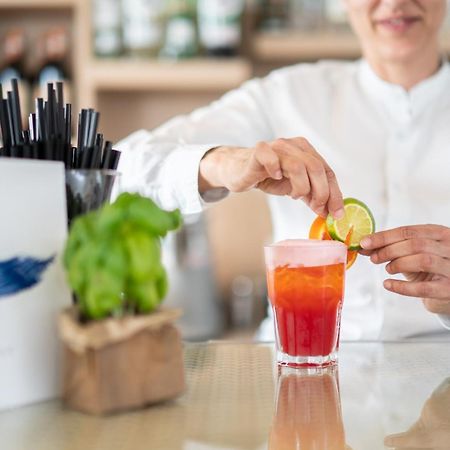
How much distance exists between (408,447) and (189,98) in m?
2.37

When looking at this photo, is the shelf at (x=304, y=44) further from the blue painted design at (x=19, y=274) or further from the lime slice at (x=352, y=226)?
the blue painted design at (x=19, y=274)

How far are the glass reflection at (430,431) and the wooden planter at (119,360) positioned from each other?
0.19m

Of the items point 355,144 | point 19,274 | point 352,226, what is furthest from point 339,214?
point 355,144

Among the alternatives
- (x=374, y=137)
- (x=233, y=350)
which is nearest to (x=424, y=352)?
(x=233, y=350)

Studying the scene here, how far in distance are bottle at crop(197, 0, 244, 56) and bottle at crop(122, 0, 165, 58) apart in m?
0.14

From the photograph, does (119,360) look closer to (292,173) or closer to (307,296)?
(307,296)

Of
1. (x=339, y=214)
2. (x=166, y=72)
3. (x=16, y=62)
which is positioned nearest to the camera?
(x=339, y=214)

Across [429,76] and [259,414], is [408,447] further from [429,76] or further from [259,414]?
[429,76]

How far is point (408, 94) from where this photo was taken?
1.69m

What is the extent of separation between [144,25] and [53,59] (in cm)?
35

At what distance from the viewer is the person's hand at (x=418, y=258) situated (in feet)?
3.37

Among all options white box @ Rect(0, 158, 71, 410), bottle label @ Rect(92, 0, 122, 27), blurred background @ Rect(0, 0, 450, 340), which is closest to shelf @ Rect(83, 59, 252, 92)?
blurred background @ Rect(0, 0, 450, 340)

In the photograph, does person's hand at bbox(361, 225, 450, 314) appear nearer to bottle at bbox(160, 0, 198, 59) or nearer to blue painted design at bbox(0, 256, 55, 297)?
blue painted design at bbox(0, 256, 55, 297)

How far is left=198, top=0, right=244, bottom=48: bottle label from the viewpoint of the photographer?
8.64 ft
